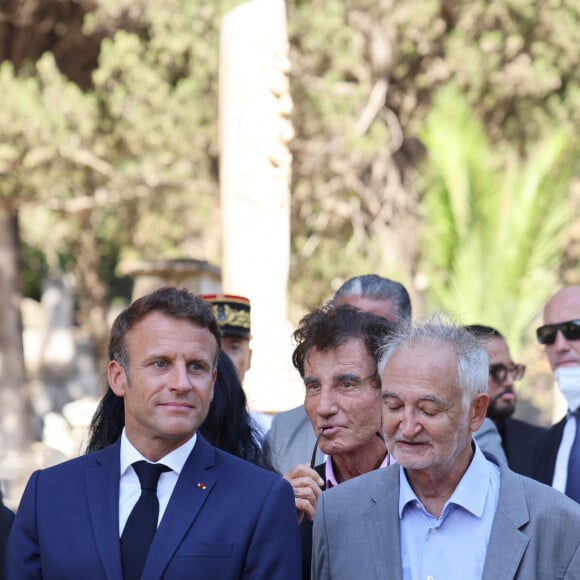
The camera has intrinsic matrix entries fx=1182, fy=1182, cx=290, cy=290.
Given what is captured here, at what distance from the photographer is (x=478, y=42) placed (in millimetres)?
18562

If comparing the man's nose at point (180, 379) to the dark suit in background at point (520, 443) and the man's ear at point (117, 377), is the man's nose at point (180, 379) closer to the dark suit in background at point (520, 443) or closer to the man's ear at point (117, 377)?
the man's ear at point (117, 377)

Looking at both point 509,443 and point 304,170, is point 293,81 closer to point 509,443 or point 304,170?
point 304,170

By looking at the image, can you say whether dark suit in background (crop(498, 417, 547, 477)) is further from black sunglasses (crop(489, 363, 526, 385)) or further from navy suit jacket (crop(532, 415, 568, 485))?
black sunglasses (crop(489, 363, 526, 385))

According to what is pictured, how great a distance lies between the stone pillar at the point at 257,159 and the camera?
380 inches

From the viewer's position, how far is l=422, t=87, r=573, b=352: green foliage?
13.0m

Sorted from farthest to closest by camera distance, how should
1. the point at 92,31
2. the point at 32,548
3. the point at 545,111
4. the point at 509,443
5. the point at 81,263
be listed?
the point at 81,263
the point at 545,111
the point at 92,31
the point at 509,443
the point at 32,548

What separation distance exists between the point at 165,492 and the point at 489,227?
10320 mm

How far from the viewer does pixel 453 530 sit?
3.25 metres

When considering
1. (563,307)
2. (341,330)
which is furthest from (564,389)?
(341,330)

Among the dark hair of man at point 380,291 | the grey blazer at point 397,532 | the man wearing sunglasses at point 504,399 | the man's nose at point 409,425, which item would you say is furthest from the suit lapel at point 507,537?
the man wearing sunglasses at point 504,399

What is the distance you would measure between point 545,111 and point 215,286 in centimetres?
826

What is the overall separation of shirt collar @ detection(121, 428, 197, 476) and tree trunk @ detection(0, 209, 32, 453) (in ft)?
44.9

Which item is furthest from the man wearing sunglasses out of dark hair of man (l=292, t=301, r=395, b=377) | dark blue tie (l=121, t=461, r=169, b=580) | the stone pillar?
the stone pillar

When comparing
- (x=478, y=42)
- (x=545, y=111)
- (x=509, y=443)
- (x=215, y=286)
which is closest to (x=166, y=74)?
(x=215, y=286)
